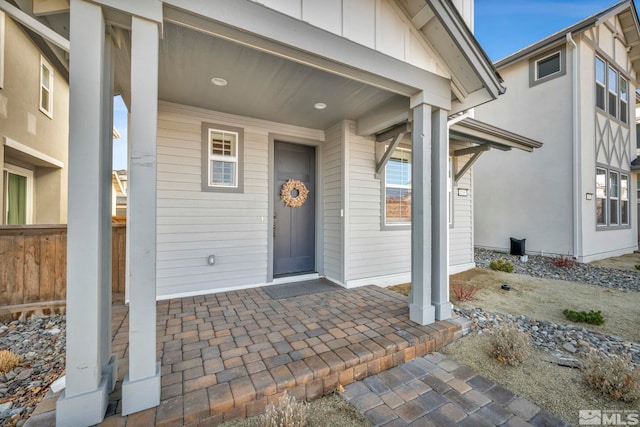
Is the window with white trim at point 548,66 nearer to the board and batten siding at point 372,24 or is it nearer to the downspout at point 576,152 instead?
the downspout at point 576,152

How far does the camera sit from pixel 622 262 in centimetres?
695

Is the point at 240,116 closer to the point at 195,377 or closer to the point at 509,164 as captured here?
the point at 195,377

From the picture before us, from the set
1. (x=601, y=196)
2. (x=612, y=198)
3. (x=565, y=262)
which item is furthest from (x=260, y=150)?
(x=612, y=198)

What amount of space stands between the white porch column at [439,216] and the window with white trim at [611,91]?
7.82 m

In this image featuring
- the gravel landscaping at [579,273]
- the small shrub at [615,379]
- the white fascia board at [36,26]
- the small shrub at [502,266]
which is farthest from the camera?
the small shrub at [502,266]

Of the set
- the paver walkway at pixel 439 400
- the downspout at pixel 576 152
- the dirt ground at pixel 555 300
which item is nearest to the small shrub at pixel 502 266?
the dirt ground at pixel 555 300

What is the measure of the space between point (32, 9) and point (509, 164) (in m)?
9.69

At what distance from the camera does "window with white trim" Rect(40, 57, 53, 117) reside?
5.41 metres

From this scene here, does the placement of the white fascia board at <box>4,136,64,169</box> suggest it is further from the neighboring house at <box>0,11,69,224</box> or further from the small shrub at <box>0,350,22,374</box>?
the small shrub at <box>0,350,22,374</box>

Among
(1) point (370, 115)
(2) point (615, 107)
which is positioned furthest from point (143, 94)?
(2) point (615, 107)

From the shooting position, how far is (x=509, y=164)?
7961 millimetres

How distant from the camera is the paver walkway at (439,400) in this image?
68.2 inches

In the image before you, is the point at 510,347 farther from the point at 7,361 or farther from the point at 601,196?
the point at 601,196

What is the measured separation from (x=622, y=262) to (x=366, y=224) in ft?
24.7
